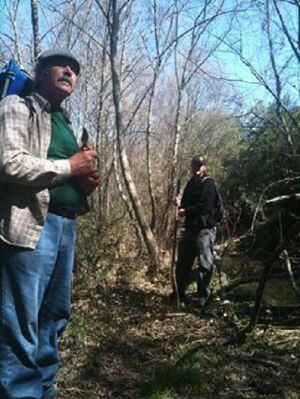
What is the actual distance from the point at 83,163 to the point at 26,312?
31.7 inches

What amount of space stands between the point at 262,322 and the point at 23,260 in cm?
349

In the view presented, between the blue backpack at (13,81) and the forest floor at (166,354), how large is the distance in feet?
6.67

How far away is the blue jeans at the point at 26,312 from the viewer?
97.0 inches

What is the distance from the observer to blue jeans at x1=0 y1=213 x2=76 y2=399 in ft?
8.08

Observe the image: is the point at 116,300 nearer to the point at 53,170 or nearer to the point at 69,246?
the point at 69,246

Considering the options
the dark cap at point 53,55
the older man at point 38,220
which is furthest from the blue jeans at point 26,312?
the dark cap at point 53,55

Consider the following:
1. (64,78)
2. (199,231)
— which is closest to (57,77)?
(64,78)

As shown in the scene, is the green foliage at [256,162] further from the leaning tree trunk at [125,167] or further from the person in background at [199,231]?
the person in background at [199,231]

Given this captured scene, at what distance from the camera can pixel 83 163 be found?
2.64 metres

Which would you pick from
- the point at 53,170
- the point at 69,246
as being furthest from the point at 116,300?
the point at 53,170

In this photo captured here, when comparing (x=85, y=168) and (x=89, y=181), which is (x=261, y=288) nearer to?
(x=89, y=181)

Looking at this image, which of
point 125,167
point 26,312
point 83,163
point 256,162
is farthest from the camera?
point 256,162

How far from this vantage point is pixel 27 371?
2.50 meters

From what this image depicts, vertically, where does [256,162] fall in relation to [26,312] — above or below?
above
